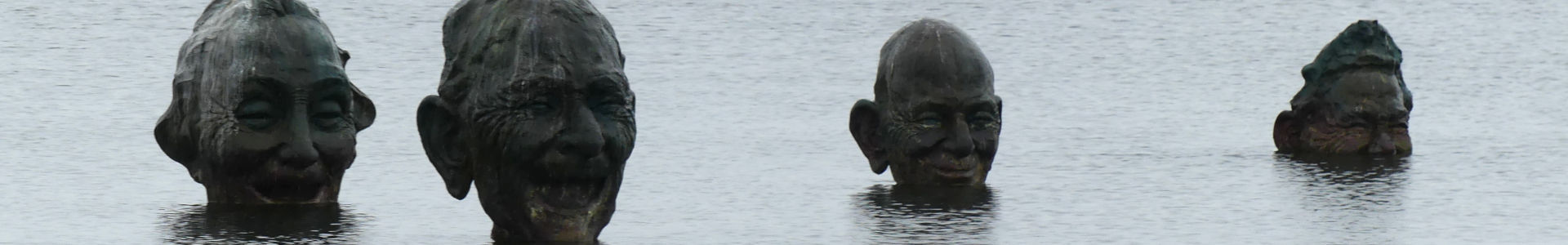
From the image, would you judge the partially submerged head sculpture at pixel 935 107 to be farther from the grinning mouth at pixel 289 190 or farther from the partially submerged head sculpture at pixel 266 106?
the grinning mouth at pixel 289 190

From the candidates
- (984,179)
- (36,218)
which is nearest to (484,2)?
(36,218)

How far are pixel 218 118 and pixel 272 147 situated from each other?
38 cm

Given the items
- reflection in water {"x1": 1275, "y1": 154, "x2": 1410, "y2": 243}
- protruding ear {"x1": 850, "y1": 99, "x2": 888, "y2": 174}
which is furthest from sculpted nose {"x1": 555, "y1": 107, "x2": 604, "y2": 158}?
protruding ear {"x1": 850, "y1": 99, "x2": 888, "y2": 174}

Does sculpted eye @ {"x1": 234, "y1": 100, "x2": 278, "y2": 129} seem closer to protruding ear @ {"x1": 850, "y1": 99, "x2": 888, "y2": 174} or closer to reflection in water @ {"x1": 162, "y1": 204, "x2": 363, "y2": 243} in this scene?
reflection in water @ {"x1": 162, "y1": 204, "x2": 363, "y2": 243}

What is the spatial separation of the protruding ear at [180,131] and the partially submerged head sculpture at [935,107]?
478cm

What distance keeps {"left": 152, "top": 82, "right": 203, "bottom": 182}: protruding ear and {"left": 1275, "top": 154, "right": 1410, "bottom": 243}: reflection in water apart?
7.20m

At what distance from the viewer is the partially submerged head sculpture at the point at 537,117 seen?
17.8 meters

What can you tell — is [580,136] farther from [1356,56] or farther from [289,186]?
[1356,56]

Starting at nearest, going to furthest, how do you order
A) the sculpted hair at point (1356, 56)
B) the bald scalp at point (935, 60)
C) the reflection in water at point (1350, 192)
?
the reflection in water at point (1350, 192), the bald scalp at point (935, 60), the sculpted hair at point (1356, 56)

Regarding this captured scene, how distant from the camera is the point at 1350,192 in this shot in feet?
79.8

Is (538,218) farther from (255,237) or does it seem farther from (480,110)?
(255,237)

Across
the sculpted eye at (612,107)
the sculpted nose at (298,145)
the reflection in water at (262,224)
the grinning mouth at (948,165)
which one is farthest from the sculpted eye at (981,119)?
the sculpted eye at (612,107)

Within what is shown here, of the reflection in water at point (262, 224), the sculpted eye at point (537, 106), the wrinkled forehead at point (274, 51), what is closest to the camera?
the sculpted eye at point (537, 106)

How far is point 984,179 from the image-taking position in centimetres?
2370
